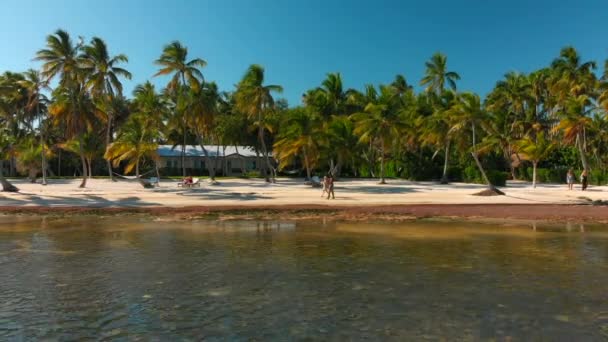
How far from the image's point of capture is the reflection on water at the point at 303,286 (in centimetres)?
629

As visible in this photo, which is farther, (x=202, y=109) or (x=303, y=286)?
(x=202, y=109)

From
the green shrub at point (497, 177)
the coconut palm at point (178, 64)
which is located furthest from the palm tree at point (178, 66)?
the green shrub at point (497, 177)

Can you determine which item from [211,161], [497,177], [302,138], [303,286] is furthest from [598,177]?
[211,161]

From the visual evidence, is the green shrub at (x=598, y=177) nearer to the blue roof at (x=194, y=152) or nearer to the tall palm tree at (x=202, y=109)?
the tall palm tree at (x=202, y=109)

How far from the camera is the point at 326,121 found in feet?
154

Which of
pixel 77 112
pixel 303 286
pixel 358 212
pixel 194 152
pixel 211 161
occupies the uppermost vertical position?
pixel 77 112

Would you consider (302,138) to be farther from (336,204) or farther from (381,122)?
(336,204)

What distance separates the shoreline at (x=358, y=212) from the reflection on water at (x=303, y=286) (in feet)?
17.4

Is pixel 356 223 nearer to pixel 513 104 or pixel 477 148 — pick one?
pixel 477 148

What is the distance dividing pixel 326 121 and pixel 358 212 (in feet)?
85.5

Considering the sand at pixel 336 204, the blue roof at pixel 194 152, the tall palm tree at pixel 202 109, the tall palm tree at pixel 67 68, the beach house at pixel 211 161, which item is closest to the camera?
the sand at pixel 336 204

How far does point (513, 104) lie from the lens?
58219 mm

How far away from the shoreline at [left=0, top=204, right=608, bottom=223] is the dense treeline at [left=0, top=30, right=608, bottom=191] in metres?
9.82

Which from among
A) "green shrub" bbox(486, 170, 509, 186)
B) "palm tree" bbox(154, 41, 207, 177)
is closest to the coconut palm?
"palm tree" bbox(154, 41, 207, 177)
